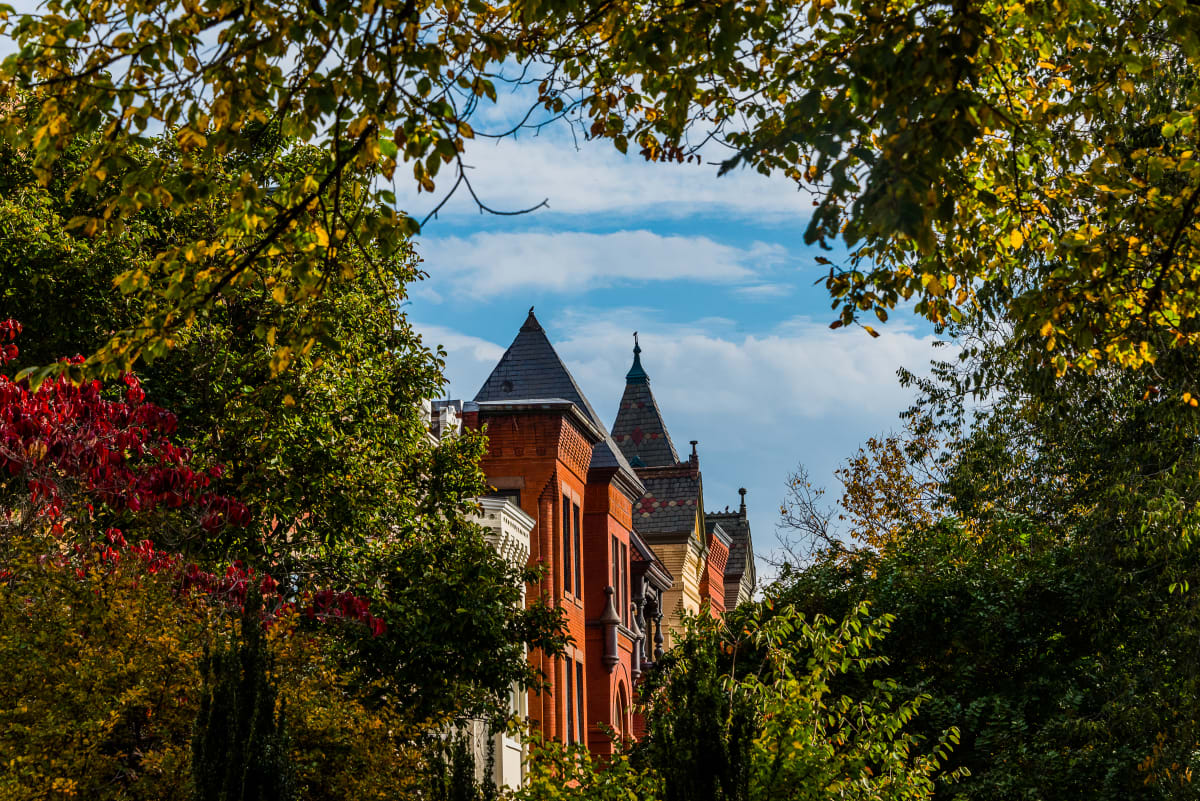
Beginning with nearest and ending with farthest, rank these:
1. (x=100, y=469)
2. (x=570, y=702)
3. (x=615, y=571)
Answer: (x=100, y=469) < (x=570, y=702) < (x=615, y=571)

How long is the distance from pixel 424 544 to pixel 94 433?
7153mm

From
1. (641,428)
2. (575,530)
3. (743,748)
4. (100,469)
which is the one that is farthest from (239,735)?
(641,428)

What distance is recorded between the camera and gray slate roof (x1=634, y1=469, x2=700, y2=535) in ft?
184

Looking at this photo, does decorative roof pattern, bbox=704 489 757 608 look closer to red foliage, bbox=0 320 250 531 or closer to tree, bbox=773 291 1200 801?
tree, bbox=773 291 1200 801

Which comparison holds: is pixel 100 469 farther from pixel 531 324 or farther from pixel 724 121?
pixel 531 324

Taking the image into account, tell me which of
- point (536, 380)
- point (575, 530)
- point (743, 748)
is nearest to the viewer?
point (743, 748)

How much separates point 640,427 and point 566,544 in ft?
64.8

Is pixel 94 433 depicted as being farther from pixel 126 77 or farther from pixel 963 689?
pixel 963 689

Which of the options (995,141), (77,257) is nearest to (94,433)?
(77,257)

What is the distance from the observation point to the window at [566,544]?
39344mm

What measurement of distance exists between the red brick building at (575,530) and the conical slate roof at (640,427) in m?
7.09

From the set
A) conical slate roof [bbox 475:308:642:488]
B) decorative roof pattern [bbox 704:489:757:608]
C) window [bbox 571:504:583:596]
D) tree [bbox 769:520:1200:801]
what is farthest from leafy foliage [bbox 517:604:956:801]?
decorative roof pattern [bbox 704:489:757:608]

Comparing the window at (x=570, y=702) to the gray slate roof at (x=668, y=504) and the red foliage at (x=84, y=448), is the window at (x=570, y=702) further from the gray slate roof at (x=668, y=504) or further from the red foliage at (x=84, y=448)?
the red foliage at (x=84, y=448)

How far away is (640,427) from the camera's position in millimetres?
59156
